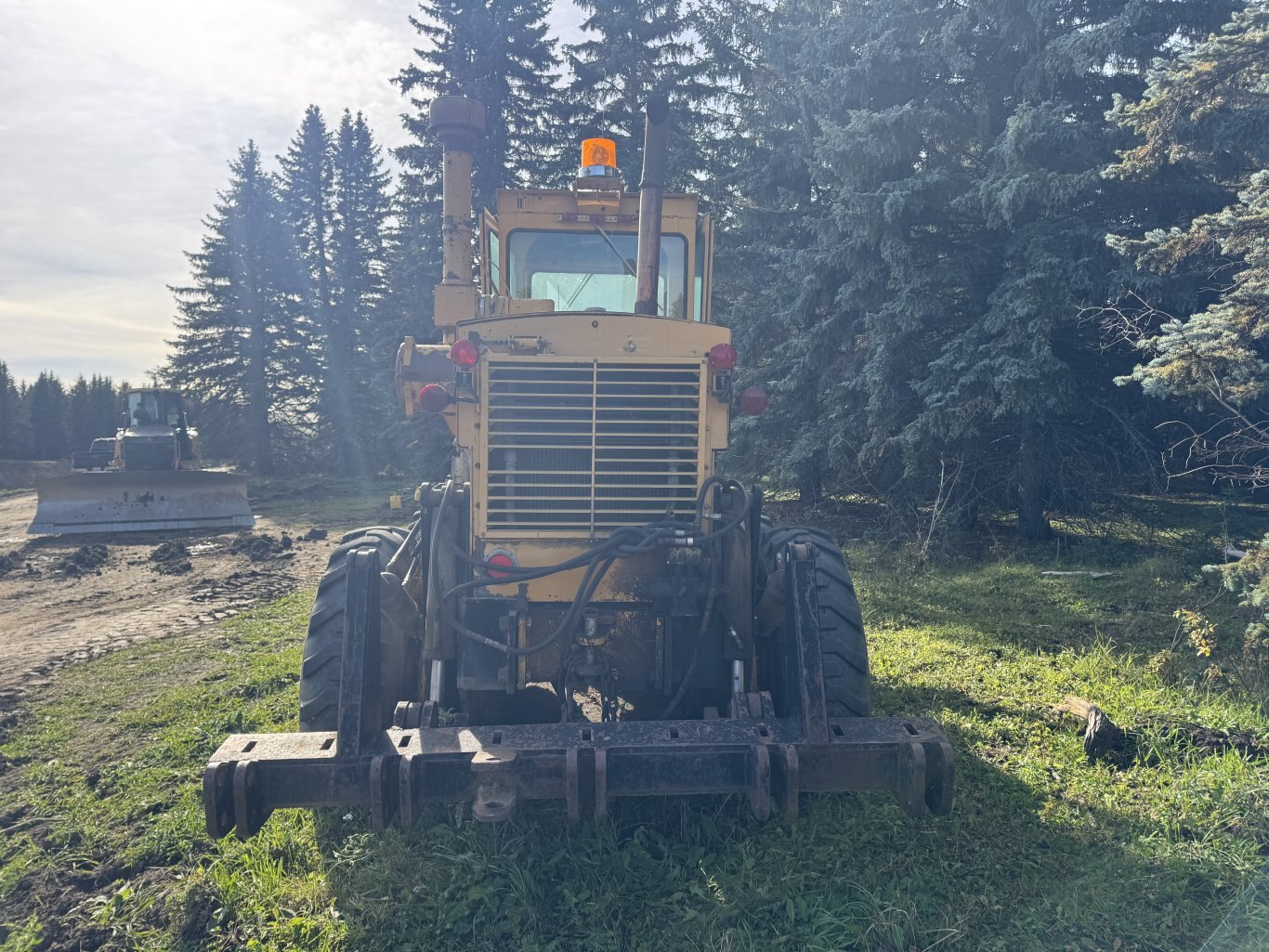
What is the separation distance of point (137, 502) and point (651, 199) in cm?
1357

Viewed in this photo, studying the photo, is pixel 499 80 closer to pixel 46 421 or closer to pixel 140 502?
pixel 140 502

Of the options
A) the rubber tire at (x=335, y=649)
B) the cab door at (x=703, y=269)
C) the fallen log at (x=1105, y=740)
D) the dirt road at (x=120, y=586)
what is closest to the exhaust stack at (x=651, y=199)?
the cab door at (x=703, y=269)

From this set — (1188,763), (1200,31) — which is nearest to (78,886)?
(1188,763)

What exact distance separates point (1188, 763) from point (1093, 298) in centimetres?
572

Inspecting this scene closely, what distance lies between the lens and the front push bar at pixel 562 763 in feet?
9.23

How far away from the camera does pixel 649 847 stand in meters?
3.46

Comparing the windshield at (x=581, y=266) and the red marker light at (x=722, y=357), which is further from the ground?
the windshield at (x=581, y=266)

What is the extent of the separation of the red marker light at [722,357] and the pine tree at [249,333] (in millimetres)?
26774

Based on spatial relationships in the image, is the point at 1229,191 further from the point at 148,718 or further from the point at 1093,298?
the point at 148,718

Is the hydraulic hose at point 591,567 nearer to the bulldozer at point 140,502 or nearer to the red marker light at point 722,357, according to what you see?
the red marker light at point 722,357

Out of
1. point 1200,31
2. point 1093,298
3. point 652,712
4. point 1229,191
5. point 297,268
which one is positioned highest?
point 297,268

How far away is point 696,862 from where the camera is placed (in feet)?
10.9

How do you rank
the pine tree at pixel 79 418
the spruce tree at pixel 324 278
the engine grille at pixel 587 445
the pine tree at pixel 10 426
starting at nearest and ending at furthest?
the engine grille at pixel 587 445, the spruce tree at pixel 324 278, the pine tree at pixel 10 426, the pine tree at pixel 79 418

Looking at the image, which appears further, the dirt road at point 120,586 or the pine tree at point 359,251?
the pine tree at point 359,251
